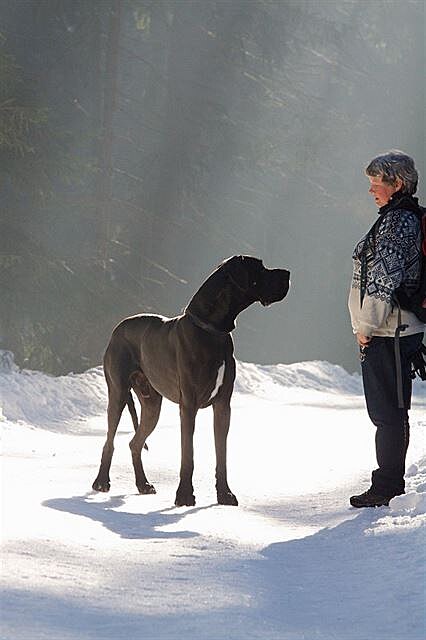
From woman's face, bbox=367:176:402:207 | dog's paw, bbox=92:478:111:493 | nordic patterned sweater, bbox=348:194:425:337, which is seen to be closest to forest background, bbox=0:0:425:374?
dog's paw, bbox=92:478:111:493

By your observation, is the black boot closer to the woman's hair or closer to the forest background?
the woman's hair

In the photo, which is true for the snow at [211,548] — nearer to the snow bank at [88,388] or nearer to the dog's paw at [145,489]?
the dog's paw at [145,489]

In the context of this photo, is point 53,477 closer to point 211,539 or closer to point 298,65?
point 211,539

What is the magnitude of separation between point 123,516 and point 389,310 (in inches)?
83.3

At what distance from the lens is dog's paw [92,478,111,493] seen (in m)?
7.99

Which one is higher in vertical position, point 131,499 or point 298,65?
point 298,65

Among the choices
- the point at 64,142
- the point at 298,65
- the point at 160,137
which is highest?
the point at 298,65

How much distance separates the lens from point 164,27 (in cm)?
3456

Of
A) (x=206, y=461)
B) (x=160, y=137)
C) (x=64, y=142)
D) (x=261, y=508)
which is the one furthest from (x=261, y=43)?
(x=261, y=508)

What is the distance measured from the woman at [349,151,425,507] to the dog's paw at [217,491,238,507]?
1044 mm

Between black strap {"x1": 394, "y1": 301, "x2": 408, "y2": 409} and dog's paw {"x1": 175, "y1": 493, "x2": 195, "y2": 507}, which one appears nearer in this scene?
black strap {"x1": 394, "y1": 301, "x2": 408, "y2": 409}

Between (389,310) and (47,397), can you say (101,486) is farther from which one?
(47,397)

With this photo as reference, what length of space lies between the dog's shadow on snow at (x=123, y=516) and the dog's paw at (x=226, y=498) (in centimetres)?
9

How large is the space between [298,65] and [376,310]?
120ft
